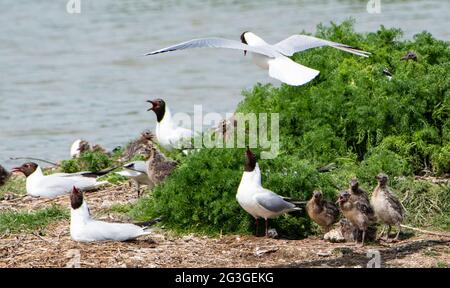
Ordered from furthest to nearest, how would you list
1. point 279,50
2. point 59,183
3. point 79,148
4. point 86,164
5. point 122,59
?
point 122,59, point 79,148, point 86,164, point 59,183, point 279,50

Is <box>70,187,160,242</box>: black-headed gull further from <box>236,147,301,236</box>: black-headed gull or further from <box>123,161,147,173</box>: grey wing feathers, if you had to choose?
<box>123,161,147,173</box>: grey wing feathers

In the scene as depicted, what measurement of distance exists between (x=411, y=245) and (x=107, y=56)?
13479mm

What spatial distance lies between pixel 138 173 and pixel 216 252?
2101mm

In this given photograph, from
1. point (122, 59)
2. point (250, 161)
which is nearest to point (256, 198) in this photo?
point (250, 161)

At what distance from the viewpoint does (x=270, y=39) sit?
67.7 ft

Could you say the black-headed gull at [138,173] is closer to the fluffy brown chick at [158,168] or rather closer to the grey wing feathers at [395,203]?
the fluffy brown chick at [158,168]

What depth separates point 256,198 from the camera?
812cm

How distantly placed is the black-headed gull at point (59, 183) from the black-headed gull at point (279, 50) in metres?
1.87

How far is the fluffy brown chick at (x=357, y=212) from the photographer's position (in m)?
8.03

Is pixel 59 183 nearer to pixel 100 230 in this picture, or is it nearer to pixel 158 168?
pixel 158 168

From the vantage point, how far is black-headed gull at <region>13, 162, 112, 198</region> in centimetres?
1021

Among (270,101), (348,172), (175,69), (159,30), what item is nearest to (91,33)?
(159,30)
